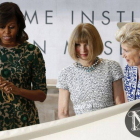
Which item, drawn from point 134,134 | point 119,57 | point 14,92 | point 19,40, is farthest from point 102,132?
point 119,57

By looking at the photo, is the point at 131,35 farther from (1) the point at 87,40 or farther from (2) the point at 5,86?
(2) the point at 5,86

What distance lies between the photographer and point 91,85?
2.22 meters

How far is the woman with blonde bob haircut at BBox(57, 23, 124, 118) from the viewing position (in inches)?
85.4

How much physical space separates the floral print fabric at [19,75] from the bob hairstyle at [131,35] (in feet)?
1.28

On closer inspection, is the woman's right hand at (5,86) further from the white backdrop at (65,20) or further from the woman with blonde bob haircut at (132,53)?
the white backdrop at (65,20)

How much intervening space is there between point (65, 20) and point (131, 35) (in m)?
2.42

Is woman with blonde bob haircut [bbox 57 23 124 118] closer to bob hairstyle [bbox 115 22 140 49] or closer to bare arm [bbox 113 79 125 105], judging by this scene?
bare arm [bbox 113 79 125 105]

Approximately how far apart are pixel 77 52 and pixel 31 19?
94.5 inches

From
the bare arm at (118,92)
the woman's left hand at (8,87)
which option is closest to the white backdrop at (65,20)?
the bare arm at (118,92)

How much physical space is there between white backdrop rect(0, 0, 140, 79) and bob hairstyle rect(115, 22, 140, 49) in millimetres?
2228

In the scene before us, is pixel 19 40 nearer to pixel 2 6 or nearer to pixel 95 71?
pixel 2 6

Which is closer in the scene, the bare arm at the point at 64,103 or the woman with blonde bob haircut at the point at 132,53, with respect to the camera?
the woman with blonde bob haircut at the point at 132,53

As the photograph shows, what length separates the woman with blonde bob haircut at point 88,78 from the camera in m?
2.17

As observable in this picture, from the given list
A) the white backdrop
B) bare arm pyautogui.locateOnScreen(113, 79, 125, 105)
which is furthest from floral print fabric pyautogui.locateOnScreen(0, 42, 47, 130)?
the white backdrop
